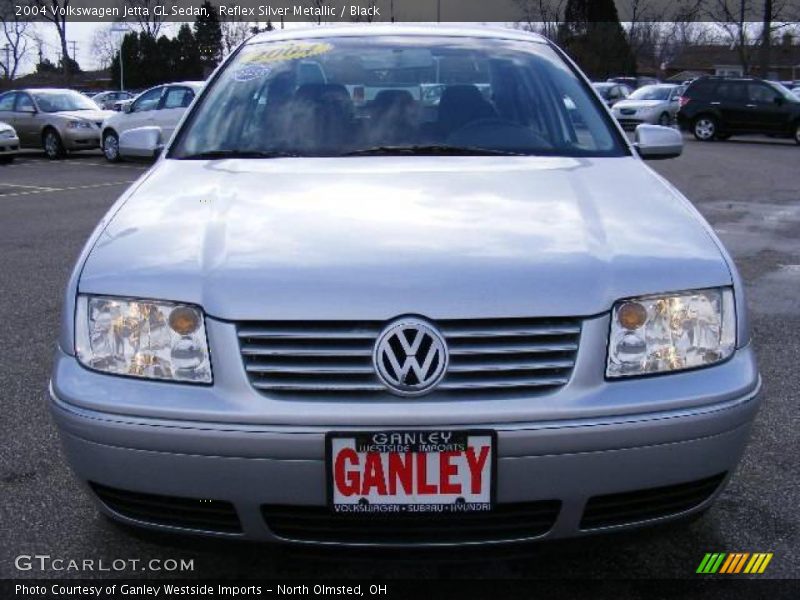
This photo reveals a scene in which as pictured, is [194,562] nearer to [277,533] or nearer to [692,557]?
[277,533]

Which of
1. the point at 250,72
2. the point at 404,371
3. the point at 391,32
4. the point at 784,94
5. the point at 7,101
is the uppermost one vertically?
the point at 391,32

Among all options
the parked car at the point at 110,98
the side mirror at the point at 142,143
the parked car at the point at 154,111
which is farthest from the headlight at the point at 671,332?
the parked car at the point at 110,98

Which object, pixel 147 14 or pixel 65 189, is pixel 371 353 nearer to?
pixel 65 189

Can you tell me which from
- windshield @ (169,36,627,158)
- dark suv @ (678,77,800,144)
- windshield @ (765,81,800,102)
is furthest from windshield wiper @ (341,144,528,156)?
windshield @ (765,81,800,102)

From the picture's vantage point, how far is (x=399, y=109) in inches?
132

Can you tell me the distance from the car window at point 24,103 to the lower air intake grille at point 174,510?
18.8 meters

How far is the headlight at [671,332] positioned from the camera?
217 cm

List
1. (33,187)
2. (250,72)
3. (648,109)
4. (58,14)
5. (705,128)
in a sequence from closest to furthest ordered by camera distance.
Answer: (250,72) < (33,187) < (705,128) < (648,109) < (58,14)

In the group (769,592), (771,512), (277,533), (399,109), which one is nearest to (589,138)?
(399,109)

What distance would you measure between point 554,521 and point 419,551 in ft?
1.03

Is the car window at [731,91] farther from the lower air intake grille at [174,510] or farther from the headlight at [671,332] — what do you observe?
the lower air intake grille at [174,510]

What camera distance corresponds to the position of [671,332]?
2240 mm

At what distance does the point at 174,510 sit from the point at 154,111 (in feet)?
53.5

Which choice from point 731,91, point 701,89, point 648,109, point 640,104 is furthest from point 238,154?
point 640,104
